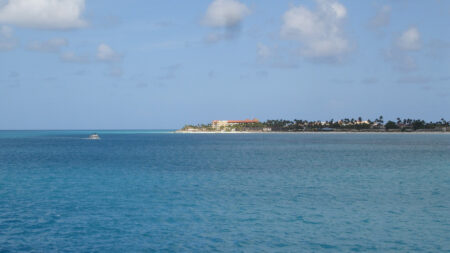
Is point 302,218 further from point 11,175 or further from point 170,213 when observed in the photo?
point 11,175

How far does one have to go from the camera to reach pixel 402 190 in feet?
113

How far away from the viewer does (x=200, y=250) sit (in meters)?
18.8

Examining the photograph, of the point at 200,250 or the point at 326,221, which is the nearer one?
the point at 200,250

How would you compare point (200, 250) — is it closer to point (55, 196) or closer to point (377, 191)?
point (55, 196)

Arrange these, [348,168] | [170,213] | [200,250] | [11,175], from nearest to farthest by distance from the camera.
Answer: [200,250] < [170,213] < [11,175] < [348,168]

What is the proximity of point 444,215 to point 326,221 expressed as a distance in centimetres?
715

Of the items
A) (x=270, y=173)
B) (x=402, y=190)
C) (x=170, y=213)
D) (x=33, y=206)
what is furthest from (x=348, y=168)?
(x=33, y=206)

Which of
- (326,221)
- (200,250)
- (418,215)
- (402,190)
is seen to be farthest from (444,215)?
(200,250)

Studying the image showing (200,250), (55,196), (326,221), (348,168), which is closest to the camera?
(200,250)

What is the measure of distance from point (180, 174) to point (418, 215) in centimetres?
2649

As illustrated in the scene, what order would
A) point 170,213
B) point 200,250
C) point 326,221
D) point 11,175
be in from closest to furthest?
point 200,250
point 326,221
point 170,213
point 11,175

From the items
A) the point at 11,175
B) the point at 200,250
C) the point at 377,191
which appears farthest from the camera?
the point at 11,175

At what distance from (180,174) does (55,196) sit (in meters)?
16.4

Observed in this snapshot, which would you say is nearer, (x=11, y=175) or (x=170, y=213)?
(x=170, y=213)
